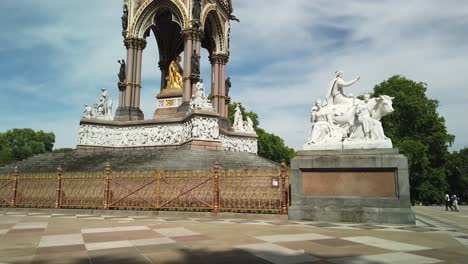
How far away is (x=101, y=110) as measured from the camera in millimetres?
27078

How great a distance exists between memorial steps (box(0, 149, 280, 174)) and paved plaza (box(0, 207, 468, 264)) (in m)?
8.97

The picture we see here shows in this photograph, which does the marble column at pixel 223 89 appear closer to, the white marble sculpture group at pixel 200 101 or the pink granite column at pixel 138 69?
the white marble sculpture group at pixel 200 101

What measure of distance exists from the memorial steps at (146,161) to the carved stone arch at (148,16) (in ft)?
34.4

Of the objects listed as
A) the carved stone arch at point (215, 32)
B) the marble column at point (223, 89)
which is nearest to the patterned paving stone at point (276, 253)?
the marble column at point (223, 89)

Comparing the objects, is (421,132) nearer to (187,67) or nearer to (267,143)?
(267,143)

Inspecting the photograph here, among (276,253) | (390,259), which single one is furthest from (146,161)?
(390,259)

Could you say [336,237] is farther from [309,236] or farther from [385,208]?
[385,208]

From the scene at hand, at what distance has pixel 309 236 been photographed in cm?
727

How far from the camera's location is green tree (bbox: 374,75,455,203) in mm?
38781

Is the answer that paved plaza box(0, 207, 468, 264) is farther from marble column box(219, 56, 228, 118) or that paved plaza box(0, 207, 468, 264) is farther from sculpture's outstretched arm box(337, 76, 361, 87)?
marble column box(219, 56, 228, 118)

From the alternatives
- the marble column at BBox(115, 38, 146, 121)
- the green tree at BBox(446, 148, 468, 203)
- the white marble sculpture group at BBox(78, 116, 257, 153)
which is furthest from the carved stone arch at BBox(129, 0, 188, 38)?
the green tree at BBox(446, 148, 468, 203)

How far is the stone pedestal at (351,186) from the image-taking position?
985 cm

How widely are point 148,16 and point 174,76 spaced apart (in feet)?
16.3

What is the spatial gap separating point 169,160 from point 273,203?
27.1 feet
